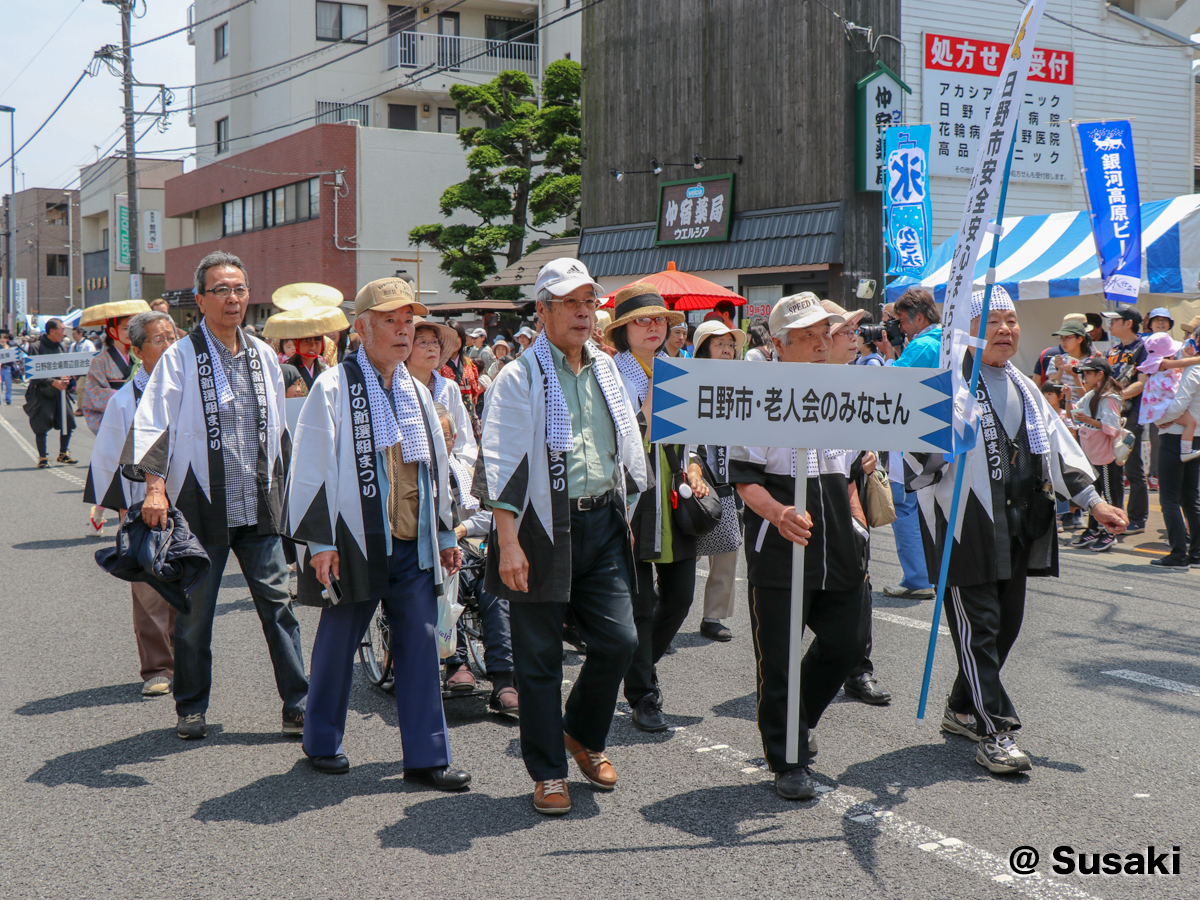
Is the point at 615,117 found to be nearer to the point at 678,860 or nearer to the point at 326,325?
the point at 326,325

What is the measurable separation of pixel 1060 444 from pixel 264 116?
38.9m

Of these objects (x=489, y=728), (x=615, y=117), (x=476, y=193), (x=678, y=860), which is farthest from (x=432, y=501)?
(x=476, y=193)

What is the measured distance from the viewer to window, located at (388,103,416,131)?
36.3m

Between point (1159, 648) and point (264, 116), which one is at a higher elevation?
point (264, 116)

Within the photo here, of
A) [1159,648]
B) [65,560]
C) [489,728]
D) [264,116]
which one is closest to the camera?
[489,728]

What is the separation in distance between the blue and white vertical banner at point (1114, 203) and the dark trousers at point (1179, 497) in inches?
130

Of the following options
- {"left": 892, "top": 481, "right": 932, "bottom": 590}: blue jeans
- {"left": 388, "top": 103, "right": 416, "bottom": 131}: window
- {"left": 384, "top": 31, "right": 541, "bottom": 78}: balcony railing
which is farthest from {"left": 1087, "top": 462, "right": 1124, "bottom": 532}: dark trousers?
{"left": 388, "top": 103, "right": 416, "bottom": 131}: window

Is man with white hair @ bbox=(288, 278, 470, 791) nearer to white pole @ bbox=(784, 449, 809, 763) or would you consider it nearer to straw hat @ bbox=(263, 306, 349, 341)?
white pole @ bbox=(784, 449, 809, 763)

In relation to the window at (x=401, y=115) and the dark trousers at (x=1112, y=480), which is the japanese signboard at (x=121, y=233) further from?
the dark trousers at (x=1112, y=480)

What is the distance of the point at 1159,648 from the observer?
6.29 m

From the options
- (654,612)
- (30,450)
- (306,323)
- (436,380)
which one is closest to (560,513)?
(654,612)

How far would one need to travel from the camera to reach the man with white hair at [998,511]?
4.35m

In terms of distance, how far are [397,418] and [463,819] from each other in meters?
1.54

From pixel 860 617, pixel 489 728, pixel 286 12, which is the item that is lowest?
pixel 489 728
